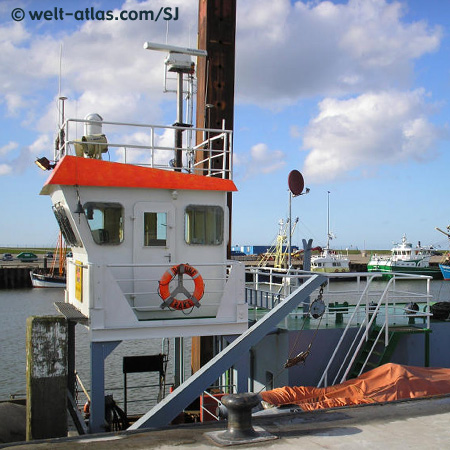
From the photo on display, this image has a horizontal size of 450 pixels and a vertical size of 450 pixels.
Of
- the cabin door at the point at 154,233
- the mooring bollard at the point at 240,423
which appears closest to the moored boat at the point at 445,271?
the cabin door at the point at 154,233

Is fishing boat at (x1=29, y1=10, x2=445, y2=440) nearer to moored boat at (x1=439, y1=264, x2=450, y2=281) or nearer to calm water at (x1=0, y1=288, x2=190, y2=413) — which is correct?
calm water at (x1=0, y1=288, x2=190, y2=413)

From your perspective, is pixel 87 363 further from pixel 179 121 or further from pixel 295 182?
pixel 179 121

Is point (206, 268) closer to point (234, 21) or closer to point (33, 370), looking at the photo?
point (33, 370)

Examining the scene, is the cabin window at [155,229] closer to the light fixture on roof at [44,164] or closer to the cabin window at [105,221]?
the cabin window at [105,221]

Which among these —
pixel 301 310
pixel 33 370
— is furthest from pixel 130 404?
pixel 33 370

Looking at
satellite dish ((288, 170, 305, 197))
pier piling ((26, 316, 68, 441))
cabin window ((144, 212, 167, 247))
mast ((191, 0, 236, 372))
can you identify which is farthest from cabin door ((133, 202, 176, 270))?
satellite dish ((288, 170, 305, 197))

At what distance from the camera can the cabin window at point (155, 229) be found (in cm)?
1122

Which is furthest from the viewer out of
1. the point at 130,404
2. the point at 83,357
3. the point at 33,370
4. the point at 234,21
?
the point at 83,357

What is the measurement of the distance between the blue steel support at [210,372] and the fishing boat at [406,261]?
69.3m

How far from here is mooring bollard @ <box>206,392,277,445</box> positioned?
668 centimetres

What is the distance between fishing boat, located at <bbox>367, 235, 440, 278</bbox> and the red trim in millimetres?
67953

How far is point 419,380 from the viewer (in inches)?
410

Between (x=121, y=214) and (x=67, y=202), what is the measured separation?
1037mm

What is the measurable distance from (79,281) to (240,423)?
5.76m
